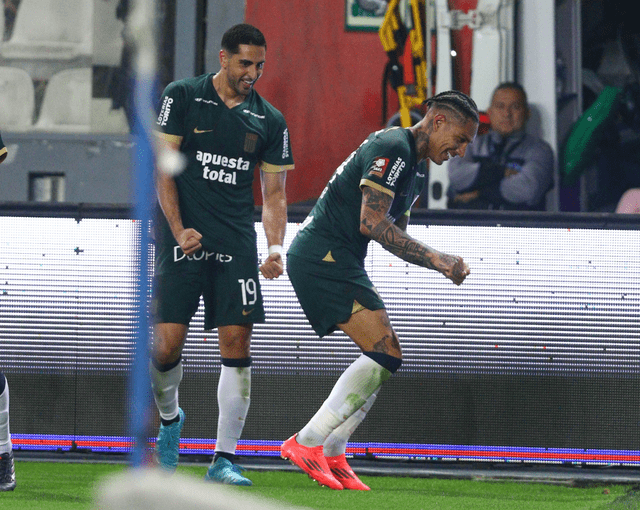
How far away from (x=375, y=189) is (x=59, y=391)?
191 cm

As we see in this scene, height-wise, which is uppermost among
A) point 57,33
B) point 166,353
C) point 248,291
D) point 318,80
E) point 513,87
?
point 57,33

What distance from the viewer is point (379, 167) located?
12.1 feet

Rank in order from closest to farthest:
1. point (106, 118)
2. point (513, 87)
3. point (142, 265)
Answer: point (142, 265), point (513, 87), point (106, 118)

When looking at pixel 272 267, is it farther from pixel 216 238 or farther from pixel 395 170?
pixel 395 170

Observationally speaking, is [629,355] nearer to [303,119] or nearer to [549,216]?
[549,216]

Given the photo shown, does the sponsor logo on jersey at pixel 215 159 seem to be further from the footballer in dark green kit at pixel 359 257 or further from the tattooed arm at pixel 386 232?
the tattooed arm at pixel 386 232

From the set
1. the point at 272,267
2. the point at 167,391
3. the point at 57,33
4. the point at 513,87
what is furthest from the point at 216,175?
the point at 57,33

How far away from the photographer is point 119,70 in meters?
10.0

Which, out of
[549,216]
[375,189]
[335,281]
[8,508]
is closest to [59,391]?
[8,508]

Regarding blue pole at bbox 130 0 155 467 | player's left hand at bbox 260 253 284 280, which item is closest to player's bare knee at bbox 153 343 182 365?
player's left hand at bbox 260 253 284 280

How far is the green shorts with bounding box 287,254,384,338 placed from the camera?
3770mm

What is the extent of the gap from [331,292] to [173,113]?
3.07 ft

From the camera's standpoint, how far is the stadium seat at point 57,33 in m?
9.91

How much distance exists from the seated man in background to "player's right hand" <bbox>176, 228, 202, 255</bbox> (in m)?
4.00
